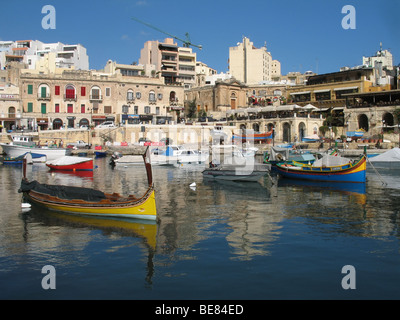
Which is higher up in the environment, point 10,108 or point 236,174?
point 10,108

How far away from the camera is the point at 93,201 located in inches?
682

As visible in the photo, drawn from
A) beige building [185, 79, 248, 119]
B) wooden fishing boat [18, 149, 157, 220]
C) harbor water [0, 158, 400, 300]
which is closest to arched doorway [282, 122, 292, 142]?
beige building [185, 79, 248, 119]

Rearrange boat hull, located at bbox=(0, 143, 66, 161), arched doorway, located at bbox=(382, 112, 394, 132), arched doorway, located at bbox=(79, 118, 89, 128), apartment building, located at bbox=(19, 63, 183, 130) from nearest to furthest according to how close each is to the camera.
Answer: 1. boat hull, located at bbox=(0, 143, 66, 161)
2. arched doorway, located at bbox=(382, 112, 394, 132)
3. apartment building, located at bbox=(19, 63, 183, 130)
4. arched doorway, located at bbox=(79, 118, 89, 128)

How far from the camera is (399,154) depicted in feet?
120

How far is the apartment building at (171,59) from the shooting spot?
82375mm

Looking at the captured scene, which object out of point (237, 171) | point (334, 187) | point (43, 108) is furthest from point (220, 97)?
point (334, 187)

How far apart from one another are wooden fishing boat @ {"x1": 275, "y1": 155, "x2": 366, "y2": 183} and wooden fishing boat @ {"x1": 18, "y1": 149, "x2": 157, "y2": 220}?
678 inches

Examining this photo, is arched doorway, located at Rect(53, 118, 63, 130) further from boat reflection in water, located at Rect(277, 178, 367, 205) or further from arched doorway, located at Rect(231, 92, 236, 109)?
boat reflection in water, located at Rect(277, 178, 367, 205)

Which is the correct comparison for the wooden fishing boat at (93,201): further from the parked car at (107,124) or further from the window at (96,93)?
the window at (96,93)

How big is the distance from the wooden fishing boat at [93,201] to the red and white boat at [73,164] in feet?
53.3

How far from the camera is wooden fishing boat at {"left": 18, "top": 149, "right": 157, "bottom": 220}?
51.9ft

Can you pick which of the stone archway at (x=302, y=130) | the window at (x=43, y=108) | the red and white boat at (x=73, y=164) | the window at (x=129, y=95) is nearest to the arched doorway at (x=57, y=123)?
the window at (x=43, y=108)

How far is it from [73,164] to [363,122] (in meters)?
44.2

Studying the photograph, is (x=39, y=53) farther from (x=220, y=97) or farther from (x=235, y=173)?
(x=235, y=173)
